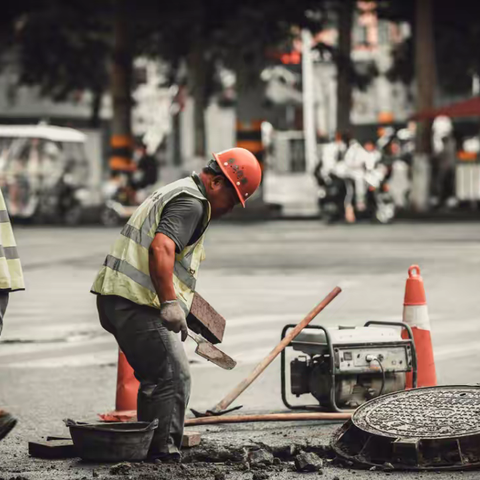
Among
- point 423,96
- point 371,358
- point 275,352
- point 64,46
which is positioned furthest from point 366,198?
point 275,352

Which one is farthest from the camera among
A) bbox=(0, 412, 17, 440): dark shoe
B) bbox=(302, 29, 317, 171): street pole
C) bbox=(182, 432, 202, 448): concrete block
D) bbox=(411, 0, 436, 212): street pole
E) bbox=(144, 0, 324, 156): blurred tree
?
bbox=(302, 29, 317, 171): street pole

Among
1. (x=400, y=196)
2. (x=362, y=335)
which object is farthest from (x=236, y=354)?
(x=400, y=196)

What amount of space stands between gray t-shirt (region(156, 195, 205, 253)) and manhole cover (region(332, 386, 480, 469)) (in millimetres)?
1307

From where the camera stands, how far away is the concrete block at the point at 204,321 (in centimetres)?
736

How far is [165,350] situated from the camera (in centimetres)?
686

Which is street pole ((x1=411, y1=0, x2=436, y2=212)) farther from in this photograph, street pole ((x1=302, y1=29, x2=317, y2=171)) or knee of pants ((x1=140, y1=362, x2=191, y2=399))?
knee of pants ((x1=140, y1=362, x2=191, y2=399))

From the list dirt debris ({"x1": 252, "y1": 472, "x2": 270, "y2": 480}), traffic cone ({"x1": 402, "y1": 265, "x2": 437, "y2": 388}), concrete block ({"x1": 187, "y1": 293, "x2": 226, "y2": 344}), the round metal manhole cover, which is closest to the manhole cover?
the round metal manhole cover

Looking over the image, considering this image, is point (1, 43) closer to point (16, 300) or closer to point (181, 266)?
point (16, 300)

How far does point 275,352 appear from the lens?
8.09 metres

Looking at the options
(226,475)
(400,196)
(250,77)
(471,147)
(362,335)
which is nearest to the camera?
(226,475)

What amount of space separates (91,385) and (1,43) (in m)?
31.1

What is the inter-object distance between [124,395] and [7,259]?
1.53m

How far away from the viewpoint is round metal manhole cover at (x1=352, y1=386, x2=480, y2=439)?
6.80 metres

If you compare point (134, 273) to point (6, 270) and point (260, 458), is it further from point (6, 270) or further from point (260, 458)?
point (260, 458)
